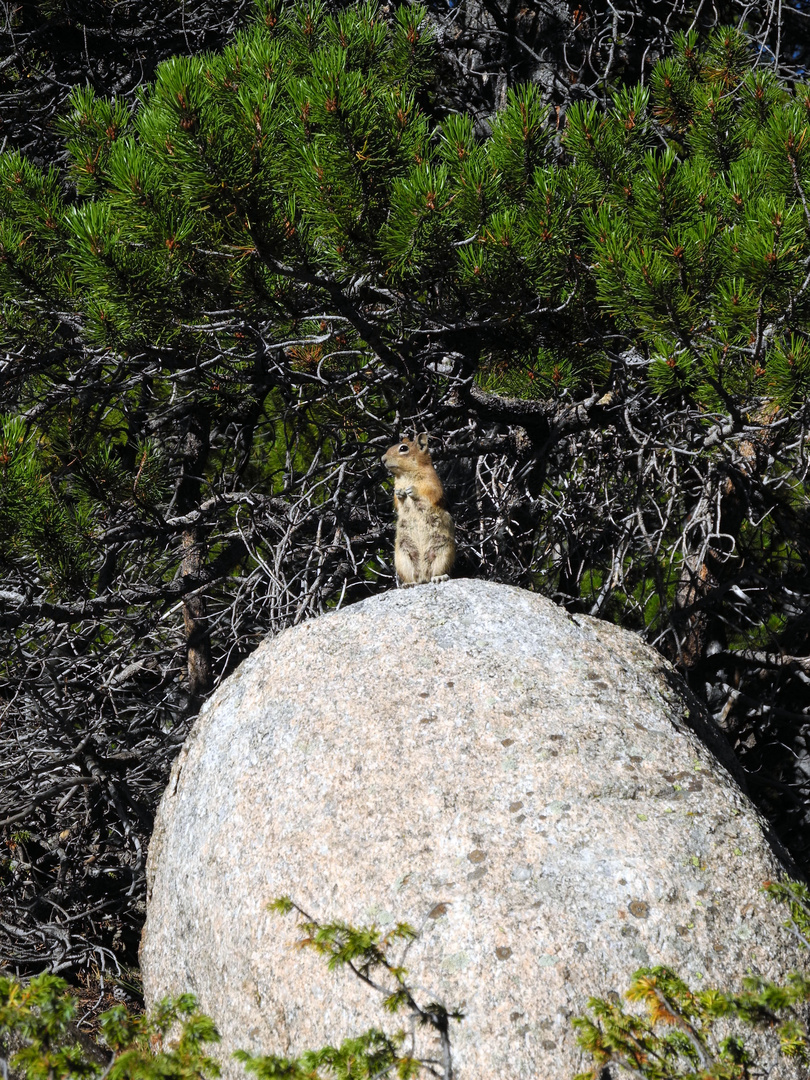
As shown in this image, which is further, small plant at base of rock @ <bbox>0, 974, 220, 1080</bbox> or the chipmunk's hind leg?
the chipmunk's hind leg

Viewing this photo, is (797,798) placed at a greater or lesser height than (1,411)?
lesser

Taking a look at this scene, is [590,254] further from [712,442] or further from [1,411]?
[1,411]

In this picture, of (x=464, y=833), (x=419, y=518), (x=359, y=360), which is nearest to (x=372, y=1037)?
(x=464, y=833)

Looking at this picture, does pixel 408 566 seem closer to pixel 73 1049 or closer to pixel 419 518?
pixel 419 518

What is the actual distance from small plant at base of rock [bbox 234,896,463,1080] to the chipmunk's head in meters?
2.34

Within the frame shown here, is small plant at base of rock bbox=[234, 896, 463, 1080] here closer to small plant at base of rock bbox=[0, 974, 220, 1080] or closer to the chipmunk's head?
small plant at base of rock bbox=[0, 974, 220, 1080]

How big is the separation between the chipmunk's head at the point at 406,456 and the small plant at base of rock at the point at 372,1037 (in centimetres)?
234

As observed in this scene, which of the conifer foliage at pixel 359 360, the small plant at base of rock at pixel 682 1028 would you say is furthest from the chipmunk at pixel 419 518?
the small plant at base of rock at pixel 682 1028

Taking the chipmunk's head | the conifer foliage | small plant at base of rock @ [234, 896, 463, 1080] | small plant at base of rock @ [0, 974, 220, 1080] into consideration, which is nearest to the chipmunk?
the chipmunk's head

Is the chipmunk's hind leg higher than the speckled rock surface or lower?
lower

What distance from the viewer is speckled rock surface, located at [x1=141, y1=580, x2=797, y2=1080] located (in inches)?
109

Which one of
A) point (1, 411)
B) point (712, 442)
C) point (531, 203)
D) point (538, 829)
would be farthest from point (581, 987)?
A: point (1, 411)

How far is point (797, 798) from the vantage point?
17.4 ft

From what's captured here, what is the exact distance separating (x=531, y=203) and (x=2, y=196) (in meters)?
2.28
